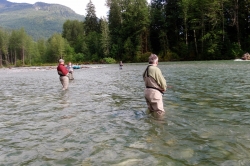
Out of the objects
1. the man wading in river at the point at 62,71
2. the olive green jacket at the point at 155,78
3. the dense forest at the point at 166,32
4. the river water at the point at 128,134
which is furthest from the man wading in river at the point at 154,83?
the dense forest at the point at 166,32

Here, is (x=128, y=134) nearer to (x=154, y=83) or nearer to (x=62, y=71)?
(x=154, y=83)

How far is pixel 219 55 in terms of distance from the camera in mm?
59688

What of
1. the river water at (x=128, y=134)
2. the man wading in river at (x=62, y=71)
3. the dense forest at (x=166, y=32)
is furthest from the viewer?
the dense forest at (x=166, y=32)

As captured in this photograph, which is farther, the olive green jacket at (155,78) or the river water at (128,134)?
the olive green jacket at (155,78)

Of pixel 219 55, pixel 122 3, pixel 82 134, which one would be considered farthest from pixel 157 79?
pixel 122 3

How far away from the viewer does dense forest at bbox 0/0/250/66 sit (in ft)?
202

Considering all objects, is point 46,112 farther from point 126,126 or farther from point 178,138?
point 178,138

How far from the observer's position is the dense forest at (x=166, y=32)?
61.6 meters

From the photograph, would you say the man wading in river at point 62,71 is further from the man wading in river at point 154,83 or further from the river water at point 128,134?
the man wading in river at point 154,83

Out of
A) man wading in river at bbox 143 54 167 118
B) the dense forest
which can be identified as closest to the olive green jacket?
man wading in river at bbox 143 54 167 118

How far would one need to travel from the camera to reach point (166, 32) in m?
77.1

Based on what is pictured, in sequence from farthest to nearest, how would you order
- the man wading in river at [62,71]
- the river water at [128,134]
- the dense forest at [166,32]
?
1. the dense forest at [166,32]
2. the man wading in river at [62,71]
3. the river water at [128,134]

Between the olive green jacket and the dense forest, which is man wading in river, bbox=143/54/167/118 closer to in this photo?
the olive green jacket

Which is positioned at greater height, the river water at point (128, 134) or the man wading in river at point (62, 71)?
the man wading in river at point (62, 71)
